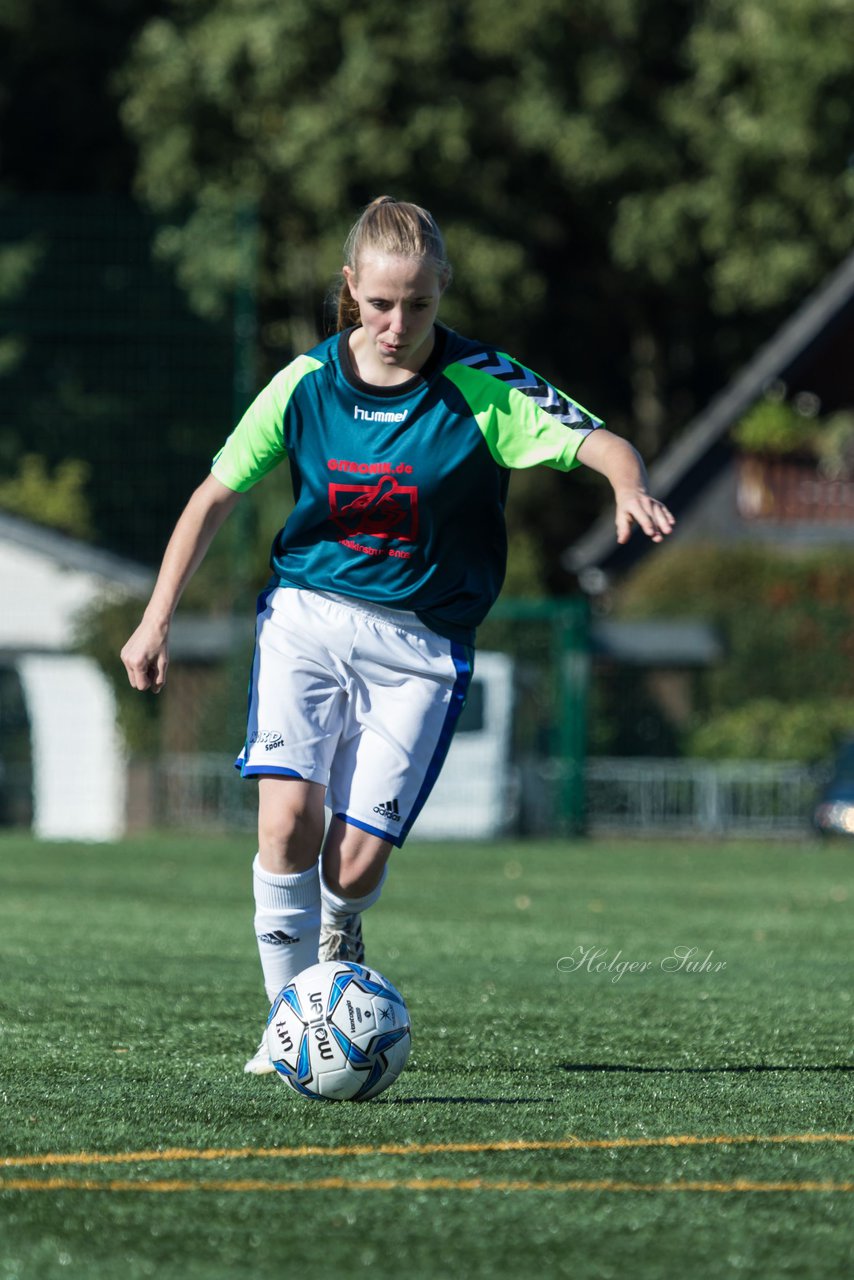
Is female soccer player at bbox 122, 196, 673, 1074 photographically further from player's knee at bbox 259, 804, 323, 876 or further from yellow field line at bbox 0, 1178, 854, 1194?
yellow field line at bbox 0, 1178, 854, 1194

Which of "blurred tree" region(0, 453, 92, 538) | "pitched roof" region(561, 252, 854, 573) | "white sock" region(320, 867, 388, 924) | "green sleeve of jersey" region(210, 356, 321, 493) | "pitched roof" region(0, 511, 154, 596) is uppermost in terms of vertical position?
"pitched roof" region(561, 252, 854, 573)

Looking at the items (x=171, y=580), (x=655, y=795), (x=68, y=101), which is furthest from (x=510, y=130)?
(x=171, y=580)

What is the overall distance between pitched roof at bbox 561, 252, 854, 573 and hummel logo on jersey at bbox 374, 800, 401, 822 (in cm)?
2493

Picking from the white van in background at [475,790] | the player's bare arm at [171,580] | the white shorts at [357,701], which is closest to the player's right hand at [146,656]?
the player's bare arm at [171,580]

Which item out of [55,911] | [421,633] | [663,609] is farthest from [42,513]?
[421,633]

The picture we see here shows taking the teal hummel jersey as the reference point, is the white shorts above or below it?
below

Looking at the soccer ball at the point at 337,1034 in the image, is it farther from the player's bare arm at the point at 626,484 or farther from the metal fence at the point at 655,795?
the metal fence at the point at 655,795

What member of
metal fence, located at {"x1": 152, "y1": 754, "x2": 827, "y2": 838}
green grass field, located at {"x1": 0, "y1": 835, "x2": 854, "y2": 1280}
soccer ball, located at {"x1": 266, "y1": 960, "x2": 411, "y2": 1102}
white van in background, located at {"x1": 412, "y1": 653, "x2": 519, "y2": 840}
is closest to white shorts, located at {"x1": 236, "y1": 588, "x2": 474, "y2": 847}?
soccer ball, located at {"x1": 266, "y1": 960, "x2": 411, "y2": 1102}

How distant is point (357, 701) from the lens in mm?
5461

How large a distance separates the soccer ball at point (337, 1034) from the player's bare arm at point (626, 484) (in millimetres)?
1236

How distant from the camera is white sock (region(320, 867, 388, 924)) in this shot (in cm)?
561

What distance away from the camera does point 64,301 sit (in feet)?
73.0

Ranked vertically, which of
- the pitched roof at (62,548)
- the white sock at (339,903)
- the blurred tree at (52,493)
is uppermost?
the blurred tree at (52,493)

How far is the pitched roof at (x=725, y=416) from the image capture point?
29.6 m
